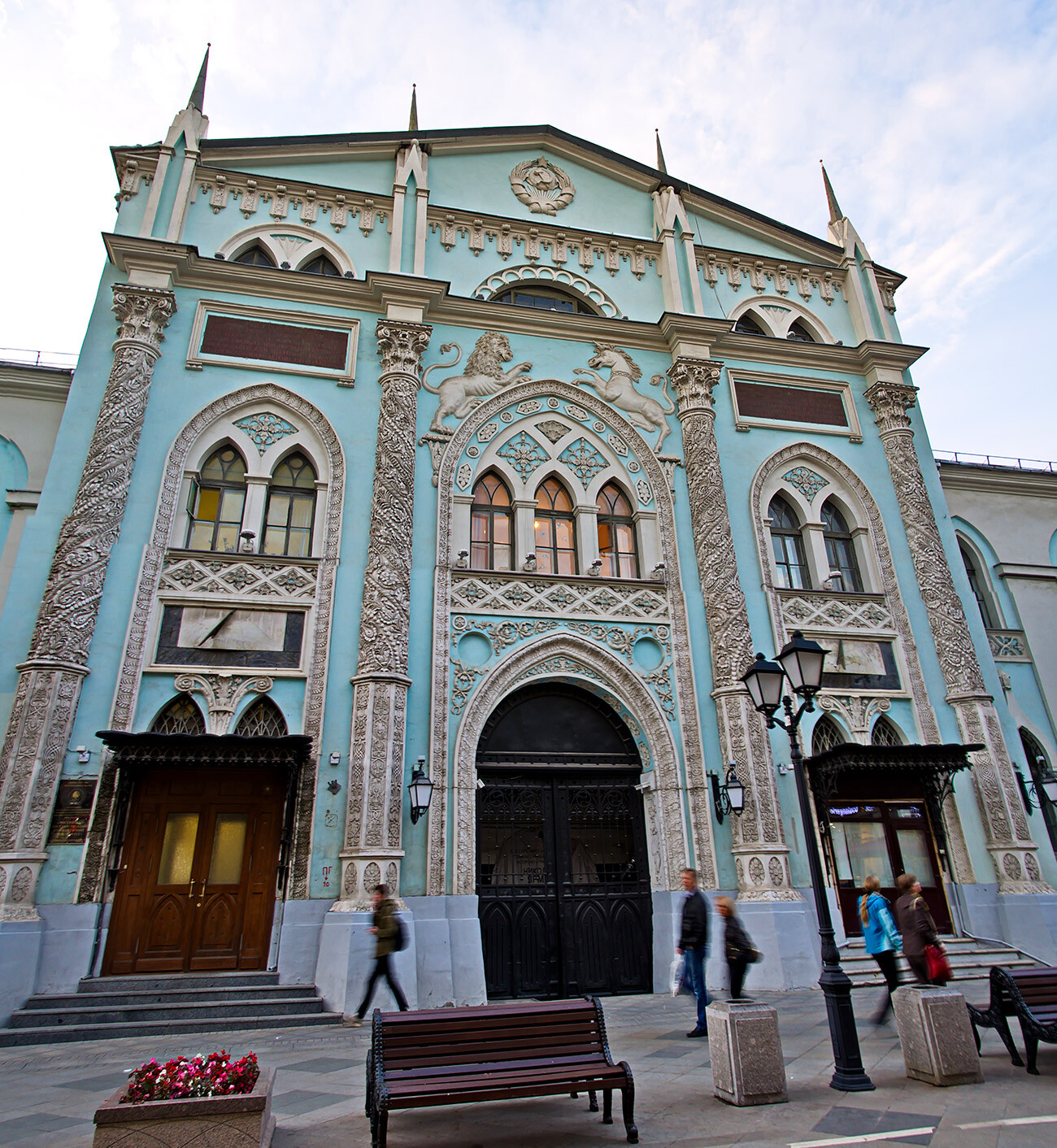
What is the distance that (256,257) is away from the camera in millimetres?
16781

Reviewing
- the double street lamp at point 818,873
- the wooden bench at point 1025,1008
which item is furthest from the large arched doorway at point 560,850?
the wooden bench at point 1025,1008

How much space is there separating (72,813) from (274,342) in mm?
9432

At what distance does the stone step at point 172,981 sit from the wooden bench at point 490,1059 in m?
6.58

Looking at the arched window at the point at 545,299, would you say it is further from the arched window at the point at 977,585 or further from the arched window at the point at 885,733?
the arched window at the point at 977,585

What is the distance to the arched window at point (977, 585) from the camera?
19594 millimetres

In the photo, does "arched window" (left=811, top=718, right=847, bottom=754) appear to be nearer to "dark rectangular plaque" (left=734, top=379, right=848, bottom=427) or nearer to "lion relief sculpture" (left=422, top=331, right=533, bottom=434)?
"dark rectangular plaque" (left=734, top=379, right=848, bottom=427)

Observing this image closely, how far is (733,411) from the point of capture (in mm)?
17609

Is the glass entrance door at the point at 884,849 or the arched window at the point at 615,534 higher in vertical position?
the arched window at the point at 615,534

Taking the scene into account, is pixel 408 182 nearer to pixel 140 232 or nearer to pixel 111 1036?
pixel 140 232

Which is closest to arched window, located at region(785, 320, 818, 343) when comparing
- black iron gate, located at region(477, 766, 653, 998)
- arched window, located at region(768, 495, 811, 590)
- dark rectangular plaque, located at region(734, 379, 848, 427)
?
dark rectangular plaque, located at region(734, 379, 848, 427)

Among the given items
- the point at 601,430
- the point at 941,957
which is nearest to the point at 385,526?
the point at 601,430

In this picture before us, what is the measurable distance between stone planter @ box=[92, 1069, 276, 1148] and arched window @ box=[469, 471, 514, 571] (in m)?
10.8

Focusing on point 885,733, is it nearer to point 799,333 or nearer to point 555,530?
point 555,530

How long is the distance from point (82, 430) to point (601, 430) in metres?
10.1
